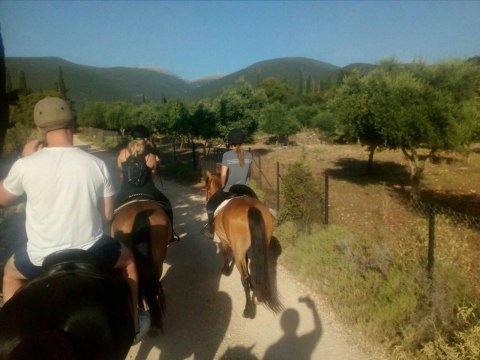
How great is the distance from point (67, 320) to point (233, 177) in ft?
14.9

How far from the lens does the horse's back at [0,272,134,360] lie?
5.83ft

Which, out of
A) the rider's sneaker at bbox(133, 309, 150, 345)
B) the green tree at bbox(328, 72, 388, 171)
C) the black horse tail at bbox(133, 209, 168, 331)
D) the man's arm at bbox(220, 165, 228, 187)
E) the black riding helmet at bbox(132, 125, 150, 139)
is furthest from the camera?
the green tree at bbox(328, 72, 388, 171)

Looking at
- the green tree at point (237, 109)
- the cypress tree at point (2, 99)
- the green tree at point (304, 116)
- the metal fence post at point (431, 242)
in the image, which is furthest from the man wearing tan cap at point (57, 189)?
Result: the green tree at point (304, 116)

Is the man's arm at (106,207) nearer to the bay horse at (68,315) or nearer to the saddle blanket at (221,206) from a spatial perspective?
the bay horse at (68,315)

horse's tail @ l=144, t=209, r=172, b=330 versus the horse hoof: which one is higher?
horse's tail @ l=144, t=209, r=172, b=330

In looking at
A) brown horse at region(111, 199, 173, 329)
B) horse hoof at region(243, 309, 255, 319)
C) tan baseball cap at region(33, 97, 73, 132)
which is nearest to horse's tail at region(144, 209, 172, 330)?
brown horse at region(111, 199, 173, 329)

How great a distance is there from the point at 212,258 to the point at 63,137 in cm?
512

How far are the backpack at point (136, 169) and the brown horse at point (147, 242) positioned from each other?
66 centimetres

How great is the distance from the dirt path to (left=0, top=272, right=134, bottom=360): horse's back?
2.53 m

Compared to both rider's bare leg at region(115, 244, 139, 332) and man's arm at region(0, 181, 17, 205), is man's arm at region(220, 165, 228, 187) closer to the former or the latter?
rider's bare leg at region(115, 244, 139, 332)

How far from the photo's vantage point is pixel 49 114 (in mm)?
2418

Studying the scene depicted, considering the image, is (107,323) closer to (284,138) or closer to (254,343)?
(254,343)

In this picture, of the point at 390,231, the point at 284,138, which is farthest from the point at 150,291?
the point at 284,138

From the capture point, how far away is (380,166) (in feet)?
76.5
